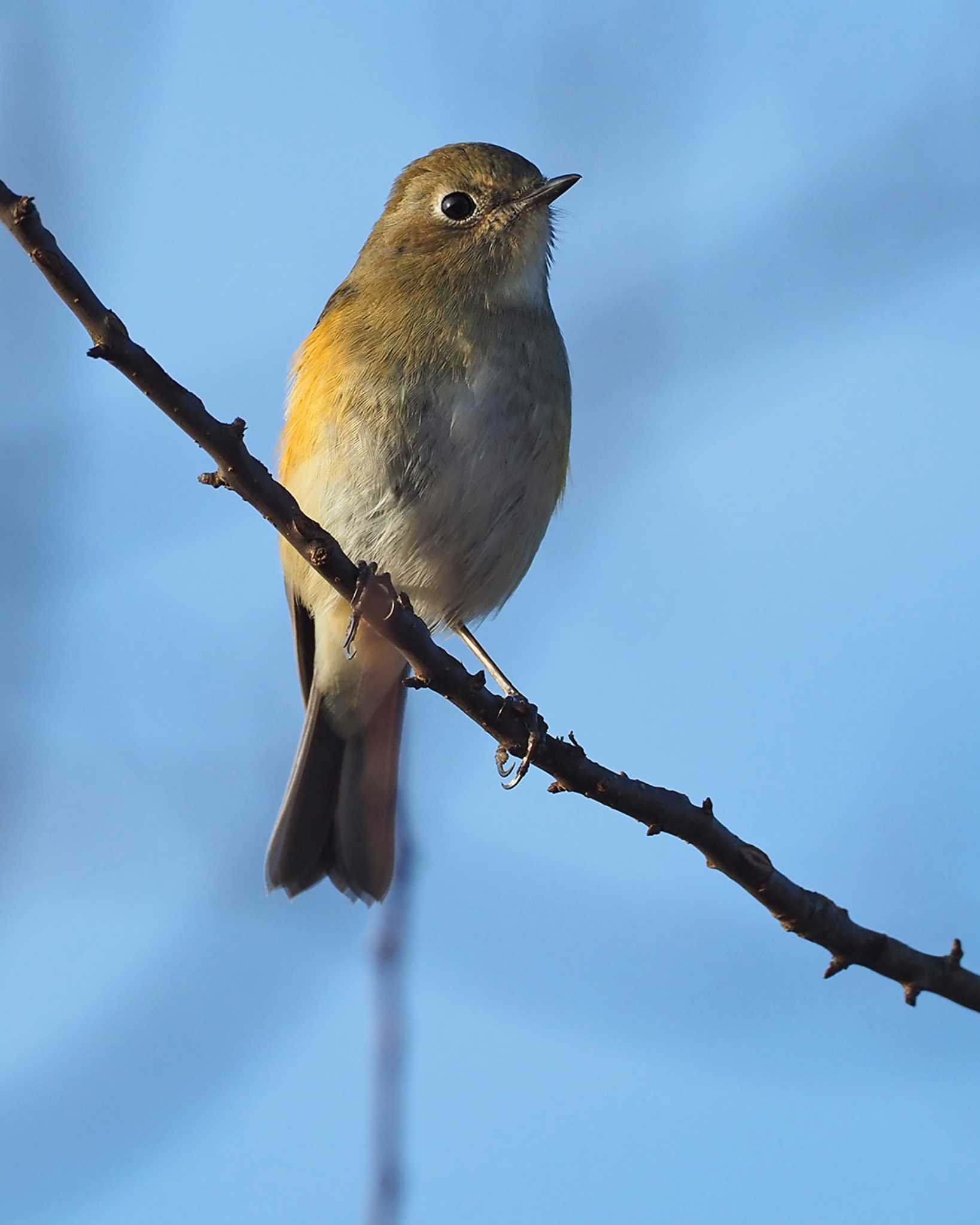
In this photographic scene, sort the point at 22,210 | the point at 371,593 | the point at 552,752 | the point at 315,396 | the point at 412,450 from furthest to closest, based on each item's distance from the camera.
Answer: the point at 315,396 → the point at 412,450 → the point at 552,752 → the point at 371,593 → the point at 22,210

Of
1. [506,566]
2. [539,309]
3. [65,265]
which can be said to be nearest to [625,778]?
[65,265]

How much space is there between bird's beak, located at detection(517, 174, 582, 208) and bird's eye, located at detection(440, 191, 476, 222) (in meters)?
0.22

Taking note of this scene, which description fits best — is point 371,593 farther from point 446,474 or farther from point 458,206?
point 458,206

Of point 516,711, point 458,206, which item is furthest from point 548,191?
point 516,711

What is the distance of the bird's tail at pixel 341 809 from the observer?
518 cm

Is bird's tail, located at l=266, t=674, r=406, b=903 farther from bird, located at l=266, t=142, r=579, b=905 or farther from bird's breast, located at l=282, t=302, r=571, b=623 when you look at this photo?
bird's breast, located at l=282, t=302, r=571, b=623

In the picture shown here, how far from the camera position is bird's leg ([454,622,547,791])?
11.3ft

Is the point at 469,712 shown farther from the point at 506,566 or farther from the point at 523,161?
the point at 523,161

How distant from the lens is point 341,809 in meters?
5.41

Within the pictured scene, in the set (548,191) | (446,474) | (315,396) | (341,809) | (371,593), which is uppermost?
(548,191)

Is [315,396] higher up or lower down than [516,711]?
higher up

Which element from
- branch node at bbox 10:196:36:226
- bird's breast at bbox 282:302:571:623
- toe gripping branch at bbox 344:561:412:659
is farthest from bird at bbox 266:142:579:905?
branch node at bbox 10:196:36:226

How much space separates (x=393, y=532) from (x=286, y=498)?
1794mm

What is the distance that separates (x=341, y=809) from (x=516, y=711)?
6.33 ft
